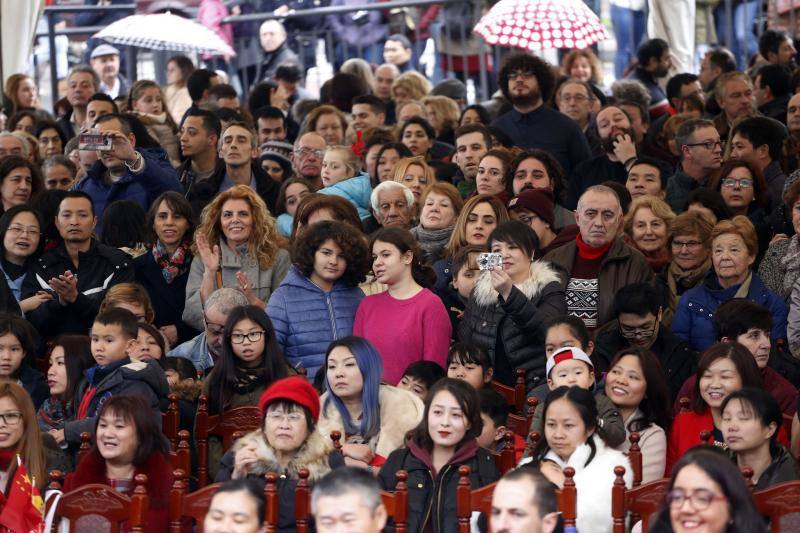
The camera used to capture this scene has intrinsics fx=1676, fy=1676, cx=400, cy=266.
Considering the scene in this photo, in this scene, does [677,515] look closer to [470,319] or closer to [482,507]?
[482,507]

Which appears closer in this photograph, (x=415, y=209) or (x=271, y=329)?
(x=271, y=329)

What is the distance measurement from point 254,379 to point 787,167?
4.03 meters

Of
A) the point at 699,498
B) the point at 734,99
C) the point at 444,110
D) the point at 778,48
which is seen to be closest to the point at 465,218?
the point at 734,99

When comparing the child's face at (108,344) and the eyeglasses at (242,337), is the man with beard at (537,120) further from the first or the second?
the child's face at (108,344)

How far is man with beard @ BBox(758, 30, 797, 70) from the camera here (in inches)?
474

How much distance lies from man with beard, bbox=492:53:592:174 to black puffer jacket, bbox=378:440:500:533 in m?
4.20

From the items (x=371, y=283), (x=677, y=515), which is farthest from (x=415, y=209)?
(x=677, y=515)

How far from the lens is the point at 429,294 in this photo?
307 inches

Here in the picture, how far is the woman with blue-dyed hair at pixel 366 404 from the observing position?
273 inches

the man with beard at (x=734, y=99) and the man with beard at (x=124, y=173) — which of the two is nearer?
the man with beard at (x=124, y=173)

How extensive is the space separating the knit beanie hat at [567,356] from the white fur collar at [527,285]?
26.6 inches

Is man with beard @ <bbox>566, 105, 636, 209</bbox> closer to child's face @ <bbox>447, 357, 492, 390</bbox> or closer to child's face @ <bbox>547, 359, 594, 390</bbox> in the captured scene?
child's face @ <bbox>447, 357, 492, 390</bbox>

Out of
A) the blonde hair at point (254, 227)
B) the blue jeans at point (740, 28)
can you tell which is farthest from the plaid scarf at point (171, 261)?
the blue jeans at point (740, 28)

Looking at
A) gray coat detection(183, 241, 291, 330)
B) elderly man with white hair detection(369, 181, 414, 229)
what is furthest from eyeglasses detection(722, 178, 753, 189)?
gray coat detection(183, 241, 291, 330)
